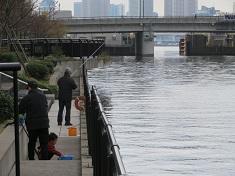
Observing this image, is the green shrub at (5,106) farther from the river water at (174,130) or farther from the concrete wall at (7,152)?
the river water at (174,130)

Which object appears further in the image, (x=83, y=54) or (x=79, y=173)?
(x=83, y=54)

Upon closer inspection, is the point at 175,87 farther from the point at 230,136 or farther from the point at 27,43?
the point at 230,136

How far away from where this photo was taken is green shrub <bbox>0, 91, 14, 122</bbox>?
13.6m

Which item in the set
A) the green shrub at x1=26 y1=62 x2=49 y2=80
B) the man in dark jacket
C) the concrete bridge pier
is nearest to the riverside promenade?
the man in dark jacket

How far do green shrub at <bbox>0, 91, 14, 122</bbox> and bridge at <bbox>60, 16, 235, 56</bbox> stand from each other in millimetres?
108464

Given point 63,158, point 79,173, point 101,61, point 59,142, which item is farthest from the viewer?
point 101,61

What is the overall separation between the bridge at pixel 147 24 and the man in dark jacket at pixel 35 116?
359ft

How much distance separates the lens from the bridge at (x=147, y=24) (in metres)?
124

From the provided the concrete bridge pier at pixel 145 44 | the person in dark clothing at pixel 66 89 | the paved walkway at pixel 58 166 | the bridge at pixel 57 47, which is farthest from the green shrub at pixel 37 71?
the concrete bridge pier at pixel 145 44

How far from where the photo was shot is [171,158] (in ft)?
57.1

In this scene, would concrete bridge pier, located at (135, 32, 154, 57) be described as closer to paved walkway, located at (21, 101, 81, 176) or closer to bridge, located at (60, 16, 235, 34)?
bridge, located at (60, 16, 235, 34)

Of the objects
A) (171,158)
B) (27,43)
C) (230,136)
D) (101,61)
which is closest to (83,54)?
(27,43)

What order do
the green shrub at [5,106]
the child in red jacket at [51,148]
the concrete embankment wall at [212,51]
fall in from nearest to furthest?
the child in red jacket at [51,148] → the green shrub at [5,106] → the concrete embankment wall at [212,51]

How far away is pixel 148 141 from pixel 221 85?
103ft
